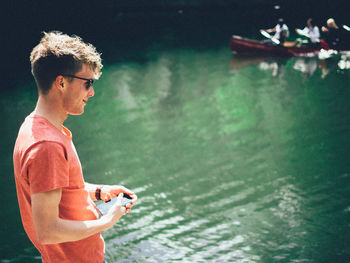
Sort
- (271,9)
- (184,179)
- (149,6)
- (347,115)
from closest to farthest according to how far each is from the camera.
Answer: (184,179), (347,115), (271,9), (149,6)

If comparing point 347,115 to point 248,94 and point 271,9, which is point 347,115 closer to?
point 248,94

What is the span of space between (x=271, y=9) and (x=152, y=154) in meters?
28.9

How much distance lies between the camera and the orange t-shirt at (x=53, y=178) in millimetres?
1630

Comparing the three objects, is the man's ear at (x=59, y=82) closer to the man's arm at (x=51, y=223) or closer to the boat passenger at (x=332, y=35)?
the man's arm at (x=51, y=223)

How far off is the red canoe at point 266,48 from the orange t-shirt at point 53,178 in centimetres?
1818

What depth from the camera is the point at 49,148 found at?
1.64 m

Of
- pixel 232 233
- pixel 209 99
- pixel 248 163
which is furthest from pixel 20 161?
pixel 209 99

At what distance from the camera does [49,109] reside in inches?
72.6

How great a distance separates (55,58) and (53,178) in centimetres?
53

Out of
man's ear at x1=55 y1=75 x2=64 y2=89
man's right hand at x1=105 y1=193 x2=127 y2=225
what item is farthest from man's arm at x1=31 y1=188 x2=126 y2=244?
man's ear at x1=55 y1=75 x2=64 y2=89

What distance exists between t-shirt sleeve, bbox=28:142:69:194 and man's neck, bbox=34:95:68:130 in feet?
0.74

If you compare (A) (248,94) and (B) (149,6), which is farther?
(B) (149,6)

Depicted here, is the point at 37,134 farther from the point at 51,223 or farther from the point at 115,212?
the point at 115,212

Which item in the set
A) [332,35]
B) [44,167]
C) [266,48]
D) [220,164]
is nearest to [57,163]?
[44,167]
